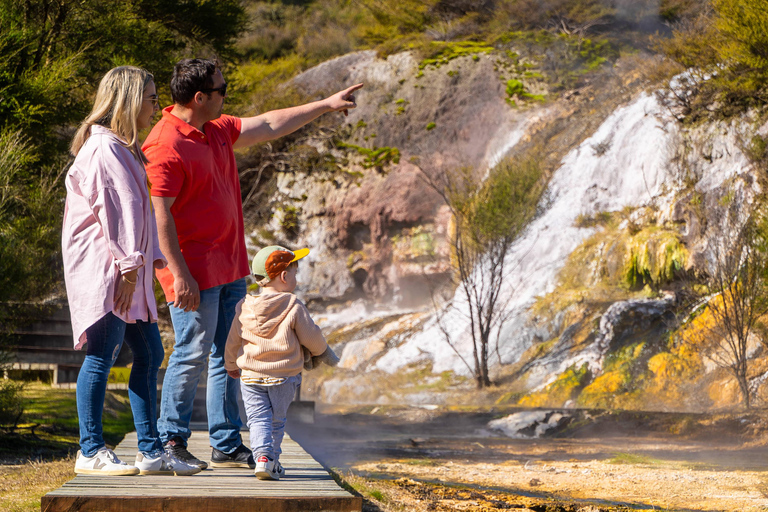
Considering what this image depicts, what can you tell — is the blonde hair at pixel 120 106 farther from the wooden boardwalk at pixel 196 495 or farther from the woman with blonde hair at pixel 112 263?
the wooden boardwalk at pixel 196 495

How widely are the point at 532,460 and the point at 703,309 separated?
17.8ft

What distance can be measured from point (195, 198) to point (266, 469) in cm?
118

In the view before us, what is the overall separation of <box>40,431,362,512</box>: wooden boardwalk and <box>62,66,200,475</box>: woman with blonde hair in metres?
0.17

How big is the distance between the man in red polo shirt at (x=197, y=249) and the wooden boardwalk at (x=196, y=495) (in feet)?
1.19

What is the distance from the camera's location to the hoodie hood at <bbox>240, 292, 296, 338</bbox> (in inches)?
126

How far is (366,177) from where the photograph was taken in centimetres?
1989

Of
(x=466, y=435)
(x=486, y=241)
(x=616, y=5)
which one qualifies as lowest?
(x=466, y=435)

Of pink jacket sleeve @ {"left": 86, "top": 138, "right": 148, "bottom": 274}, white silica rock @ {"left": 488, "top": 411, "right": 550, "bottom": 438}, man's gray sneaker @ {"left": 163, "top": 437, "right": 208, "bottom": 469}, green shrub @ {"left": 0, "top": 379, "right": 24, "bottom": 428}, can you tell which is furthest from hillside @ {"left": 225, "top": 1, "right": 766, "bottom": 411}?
pink jacket sleeve @ {"left": 86, "top": 138, "right": 148, "bottom": 274}

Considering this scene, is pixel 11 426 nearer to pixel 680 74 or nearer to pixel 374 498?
pixel 374 498

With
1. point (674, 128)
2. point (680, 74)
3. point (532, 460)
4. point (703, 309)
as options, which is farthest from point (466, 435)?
point (680, 74)

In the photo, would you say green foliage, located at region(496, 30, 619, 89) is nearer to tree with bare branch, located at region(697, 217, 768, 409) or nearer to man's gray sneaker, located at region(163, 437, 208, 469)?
tree with bare branch, located at region(697, 217, 768, 409)

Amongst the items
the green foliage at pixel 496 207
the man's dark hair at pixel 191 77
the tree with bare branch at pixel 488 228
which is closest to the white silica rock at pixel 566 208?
the tree with bare branch at pixel 488 228

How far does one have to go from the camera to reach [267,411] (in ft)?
10.6

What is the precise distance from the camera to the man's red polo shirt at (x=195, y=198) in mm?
3236
